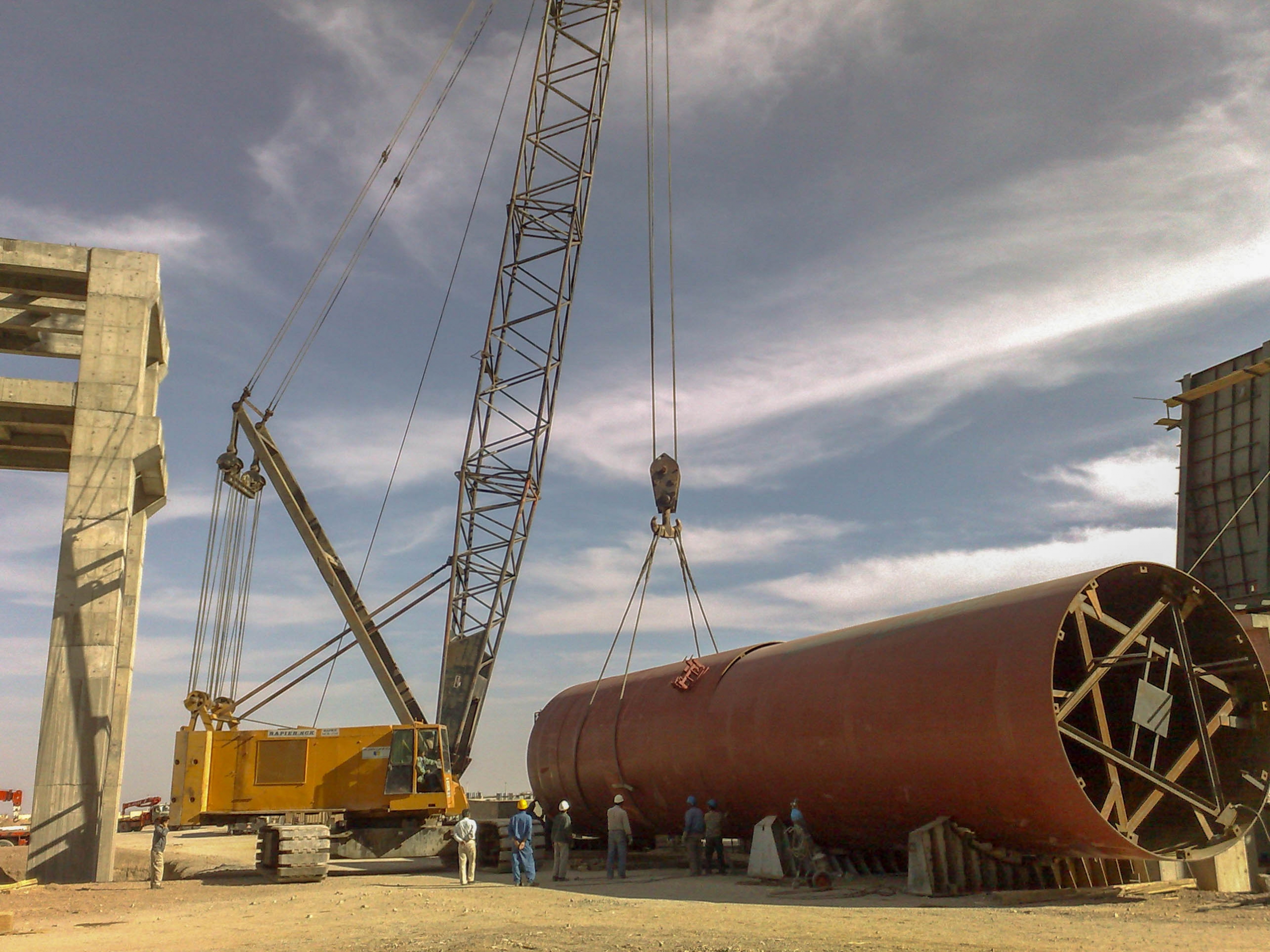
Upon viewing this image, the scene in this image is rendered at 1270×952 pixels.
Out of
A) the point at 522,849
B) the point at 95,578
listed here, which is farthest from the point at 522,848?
the point at 95,578

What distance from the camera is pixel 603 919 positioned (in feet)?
39.0

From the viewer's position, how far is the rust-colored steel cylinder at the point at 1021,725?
1226cm

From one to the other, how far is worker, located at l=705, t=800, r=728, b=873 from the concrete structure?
37.2ft

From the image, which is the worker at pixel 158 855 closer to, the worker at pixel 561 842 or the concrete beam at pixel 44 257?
the worker at pixel 561 842

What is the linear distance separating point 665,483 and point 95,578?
11730 mm

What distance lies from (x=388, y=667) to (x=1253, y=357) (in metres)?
23.1

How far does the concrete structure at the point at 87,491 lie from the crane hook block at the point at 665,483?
10486 mm

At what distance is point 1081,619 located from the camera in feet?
41.9

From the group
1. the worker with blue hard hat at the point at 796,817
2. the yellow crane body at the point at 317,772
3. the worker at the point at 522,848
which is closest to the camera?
the worker with blue hard hat at the point at 796,817

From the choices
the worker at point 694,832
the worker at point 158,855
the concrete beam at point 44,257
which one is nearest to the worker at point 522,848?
the worker at point 694,832

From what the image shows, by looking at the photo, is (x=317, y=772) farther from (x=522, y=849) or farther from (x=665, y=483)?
(x=665, y=483)

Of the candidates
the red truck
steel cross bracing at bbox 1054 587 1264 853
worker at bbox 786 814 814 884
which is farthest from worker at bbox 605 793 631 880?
the red truck

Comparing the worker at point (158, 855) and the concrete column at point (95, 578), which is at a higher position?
the concrete column at point (95, 578)

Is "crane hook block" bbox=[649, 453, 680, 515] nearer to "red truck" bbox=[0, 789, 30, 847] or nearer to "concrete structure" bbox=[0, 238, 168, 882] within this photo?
"concrete structure" bbox=[0, 238, 168, 882]
